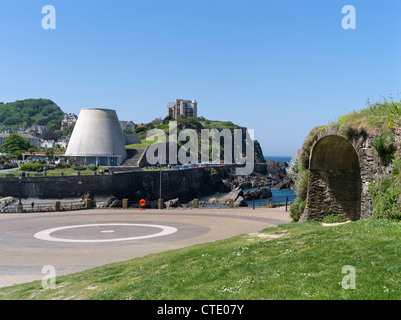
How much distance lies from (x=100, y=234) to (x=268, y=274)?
14.5m

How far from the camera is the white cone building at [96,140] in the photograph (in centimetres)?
7719

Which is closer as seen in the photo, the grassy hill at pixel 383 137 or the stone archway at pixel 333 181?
the grassy hill at pixel 383 137

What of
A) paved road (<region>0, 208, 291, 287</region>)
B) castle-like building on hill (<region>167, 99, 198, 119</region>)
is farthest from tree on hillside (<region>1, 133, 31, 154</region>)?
castle-like building on hill (<region>167, 99, 198, 119</region>)

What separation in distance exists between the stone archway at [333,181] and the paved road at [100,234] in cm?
453

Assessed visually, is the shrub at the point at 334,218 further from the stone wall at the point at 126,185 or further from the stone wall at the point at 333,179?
the stone wall at the point at 126,185

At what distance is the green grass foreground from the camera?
6.32 metres

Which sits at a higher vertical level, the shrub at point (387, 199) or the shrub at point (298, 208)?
the shrub at point (387, 199)

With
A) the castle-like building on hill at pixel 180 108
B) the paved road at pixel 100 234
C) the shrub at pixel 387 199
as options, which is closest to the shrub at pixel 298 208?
the paved road at pixel 100 234

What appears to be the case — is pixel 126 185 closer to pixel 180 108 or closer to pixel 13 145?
pixel 13 145

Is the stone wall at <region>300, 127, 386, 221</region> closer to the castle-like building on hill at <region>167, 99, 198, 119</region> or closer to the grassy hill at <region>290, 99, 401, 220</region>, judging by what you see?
the grassy hill at <region>290, 99, 401, 220</region>

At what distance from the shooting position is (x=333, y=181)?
1711 cm

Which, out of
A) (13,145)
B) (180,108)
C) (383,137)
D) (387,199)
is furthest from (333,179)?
(180,108)

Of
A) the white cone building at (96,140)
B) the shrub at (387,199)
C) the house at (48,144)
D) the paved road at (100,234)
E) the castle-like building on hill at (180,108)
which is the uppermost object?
the castle-like building on hill at (180,108)
